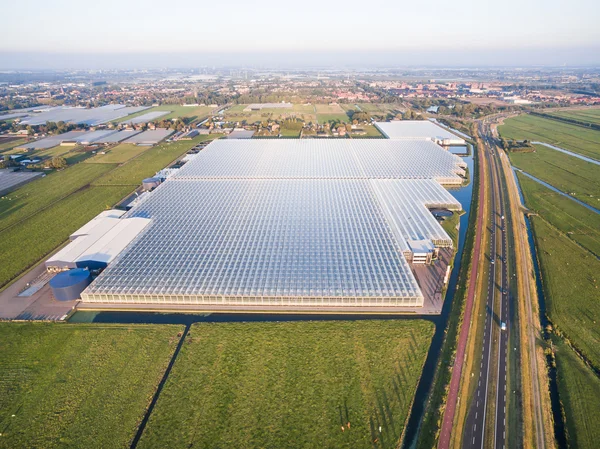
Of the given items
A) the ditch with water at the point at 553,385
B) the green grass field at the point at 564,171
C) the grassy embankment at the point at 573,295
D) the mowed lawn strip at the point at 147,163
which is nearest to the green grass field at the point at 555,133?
the green grass field at the point at 564,171

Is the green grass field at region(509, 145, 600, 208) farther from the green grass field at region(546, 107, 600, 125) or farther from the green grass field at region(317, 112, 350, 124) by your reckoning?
the green grass field at region(317, 112, 350, 124)

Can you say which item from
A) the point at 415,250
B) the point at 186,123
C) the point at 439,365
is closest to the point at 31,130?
the point at 186,123

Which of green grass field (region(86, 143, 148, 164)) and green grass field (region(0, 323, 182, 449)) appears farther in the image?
green grass field (region(86, 143, 148, 164))

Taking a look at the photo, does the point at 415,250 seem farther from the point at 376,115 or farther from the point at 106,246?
the point at 376,115

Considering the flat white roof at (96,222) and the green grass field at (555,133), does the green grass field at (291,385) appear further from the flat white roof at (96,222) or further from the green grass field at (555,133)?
→ the green grass field at (555,133)

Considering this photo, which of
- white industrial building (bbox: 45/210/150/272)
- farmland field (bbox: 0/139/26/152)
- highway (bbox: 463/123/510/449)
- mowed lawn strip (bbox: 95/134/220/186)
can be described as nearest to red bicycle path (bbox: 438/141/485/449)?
highway (bbox: 463/123/510/449)

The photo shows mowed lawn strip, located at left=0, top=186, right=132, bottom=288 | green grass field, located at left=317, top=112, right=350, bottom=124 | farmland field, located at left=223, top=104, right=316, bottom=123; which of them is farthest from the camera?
farmland field, located at left=223, top=104, right=316, bottom=123
